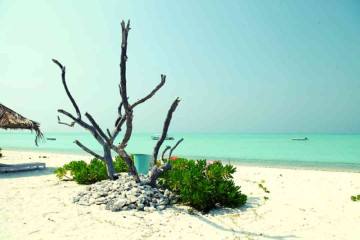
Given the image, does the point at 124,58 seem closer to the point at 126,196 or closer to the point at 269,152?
the point at 126,196

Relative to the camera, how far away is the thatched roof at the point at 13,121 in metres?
11.9

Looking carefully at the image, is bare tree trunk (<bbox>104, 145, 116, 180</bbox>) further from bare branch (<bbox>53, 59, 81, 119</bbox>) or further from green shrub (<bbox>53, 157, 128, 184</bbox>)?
bare branch (<bbox>53, 59, 81, 119</bbox>)

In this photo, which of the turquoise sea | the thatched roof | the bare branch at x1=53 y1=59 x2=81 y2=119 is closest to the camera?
the bare branch at x1=53 y1=59 x2=81 y2=119

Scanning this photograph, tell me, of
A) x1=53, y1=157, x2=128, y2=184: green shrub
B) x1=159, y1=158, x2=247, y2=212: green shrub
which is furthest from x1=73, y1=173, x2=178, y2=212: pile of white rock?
x1=53, y1=157, x2=128, y2=184: green shrub

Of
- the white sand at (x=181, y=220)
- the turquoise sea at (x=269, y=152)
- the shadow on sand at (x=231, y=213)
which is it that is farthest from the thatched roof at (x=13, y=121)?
the turquoise sea at (x=269, y=152)

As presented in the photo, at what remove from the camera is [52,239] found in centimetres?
403

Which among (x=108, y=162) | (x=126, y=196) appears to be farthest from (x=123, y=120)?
(x=126, y=196)

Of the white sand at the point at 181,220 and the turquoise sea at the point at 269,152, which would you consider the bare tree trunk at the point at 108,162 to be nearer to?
the white sand at the point at 181,220

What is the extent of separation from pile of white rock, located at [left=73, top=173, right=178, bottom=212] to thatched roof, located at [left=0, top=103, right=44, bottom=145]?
802 centimetres

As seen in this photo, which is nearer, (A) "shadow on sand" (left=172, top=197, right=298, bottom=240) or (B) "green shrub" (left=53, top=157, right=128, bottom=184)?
(A) "shadow on sand" (left=172, top=197, right=298, bottom=240)

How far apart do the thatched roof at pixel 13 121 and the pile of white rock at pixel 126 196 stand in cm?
802

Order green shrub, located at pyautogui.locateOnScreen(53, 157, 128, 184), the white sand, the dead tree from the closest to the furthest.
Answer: the white sand < the dead tree < green shrub, located at pyautogui.locateOnScreen(53, 157, 128, 184)

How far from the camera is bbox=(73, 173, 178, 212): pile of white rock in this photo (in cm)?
557

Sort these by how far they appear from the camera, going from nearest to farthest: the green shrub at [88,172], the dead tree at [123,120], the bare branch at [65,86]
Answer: the dead tree at [123,120] → the bare branch at [65,86] → the green shrub at [88,172]
